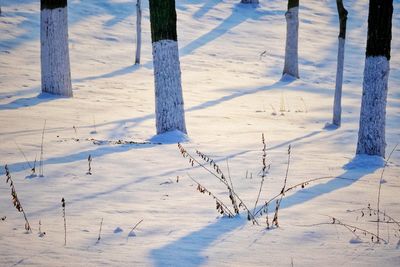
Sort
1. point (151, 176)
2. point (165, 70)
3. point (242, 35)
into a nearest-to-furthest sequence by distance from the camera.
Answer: point (151, 176)
point (165, 70)
point (242, 35)

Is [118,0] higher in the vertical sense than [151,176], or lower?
higher

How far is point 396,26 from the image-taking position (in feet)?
79.0

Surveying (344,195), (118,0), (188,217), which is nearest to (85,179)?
(188,217)

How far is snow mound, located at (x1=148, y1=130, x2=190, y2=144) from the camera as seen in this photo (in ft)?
24.6

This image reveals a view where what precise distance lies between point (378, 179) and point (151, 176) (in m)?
2.91

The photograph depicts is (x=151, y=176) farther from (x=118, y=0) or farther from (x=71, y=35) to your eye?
(x=118, y=0)

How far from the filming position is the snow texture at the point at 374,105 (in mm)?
6941

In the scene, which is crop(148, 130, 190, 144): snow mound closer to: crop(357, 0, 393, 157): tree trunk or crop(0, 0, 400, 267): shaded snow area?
crop(0, 0, 400, 267): shaded snow area

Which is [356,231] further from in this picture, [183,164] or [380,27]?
[380,27]

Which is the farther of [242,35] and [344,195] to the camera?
[242,35]

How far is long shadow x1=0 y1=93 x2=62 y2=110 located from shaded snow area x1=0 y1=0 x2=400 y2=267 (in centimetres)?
4

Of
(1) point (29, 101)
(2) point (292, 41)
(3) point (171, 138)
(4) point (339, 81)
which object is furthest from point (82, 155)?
(2) point (292, 41)

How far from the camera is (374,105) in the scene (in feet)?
22.8

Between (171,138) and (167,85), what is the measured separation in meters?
0.86
